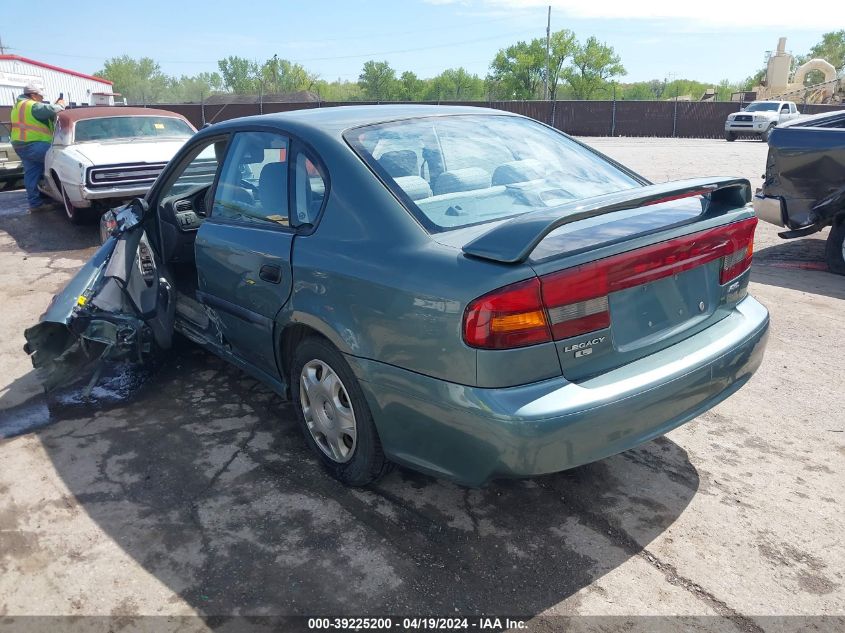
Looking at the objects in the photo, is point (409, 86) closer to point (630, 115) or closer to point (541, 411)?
point (630, 115)

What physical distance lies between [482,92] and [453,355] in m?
87.7

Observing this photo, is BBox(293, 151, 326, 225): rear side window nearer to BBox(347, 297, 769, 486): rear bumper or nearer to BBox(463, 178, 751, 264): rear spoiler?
BBox(347, 297, 769, 486): rear bumper

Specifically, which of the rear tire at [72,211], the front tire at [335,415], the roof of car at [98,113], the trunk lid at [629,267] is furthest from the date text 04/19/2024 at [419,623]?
the roof of car at [98,113]

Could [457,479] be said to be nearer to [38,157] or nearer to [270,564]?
[270,564]

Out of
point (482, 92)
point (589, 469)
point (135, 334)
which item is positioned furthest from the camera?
point (482, 92)

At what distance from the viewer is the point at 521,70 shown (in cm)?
7562

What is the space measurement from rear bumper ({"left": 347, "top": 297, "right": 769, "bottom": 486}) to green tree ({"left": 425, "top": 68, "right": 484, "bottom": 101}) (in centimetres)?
8283

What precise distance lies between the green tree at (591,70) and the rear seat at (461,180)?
258ft

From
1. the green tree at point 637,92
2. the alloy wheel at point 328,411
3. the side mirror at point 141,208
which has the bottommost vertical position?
the alloy wheel at point 328,411

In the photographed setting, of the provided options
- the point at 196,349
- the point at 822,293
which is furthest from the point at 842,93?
the point at 196,349

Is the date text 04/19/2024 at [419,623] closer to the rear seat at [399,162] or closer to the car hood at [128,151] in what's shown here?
the rear seat at [399,162]

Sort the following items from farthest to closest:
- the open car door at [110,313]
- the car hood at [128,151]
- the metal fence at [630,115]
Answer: the metal fence at [630,115], the car hood at [128,151], the open car door at [110,313]

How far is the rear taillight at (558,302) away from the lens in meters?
2.26

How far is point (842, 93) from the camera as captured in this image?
40781mm
